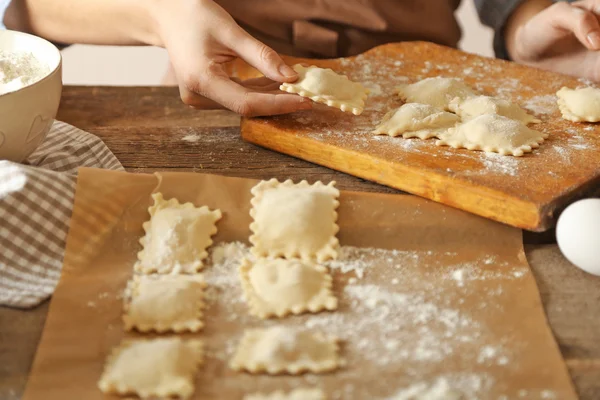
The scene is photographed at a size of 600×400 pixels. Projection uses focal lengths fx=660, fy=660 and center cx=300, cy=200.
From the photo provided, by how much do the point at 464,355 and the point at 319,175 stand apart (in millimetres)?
662

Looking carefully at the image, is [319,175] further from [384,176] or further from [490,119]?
[490,119]

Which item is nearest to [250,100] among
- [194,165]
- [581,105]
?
[194,165]

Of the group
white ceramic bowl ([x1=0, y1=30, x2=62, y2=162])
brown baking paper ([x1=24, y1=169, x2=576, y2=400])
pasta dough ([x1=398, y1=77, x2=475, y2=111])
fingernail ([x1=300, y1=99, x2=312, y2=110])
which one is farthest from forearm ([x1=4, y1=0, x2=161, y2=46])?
pasta dough ([x1=398, y1=77, x2=475, y2=111])

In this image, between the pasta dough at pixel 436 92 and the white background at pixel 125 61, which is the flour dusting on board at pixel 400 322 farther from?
the white background at pixel 125 61

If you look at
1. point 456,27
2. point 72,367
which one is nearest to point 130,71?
point 456,27

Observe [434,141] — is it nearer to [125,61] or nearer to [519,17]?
[519,17]

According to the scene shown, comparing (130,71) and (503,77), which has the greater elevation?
(503,77)

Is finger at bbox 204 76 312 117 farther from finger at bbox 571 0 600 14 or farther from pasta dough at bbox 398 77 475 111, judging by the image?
finger at bbox 571 0 600 14

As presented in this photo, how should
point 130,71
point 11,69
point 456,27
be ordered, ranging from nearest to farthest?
point 11,69 → point 456,27 → point 130,71

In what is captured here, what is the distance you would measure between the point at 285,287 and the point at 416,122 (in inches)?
25.2

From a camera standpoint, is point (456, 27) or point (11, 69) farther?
point (456, 27)

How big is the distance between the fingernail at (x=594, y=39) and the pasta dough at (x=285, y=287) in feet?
3.86

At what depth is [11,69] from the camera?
150 cm

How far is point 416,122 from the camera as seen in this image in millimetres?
1656
